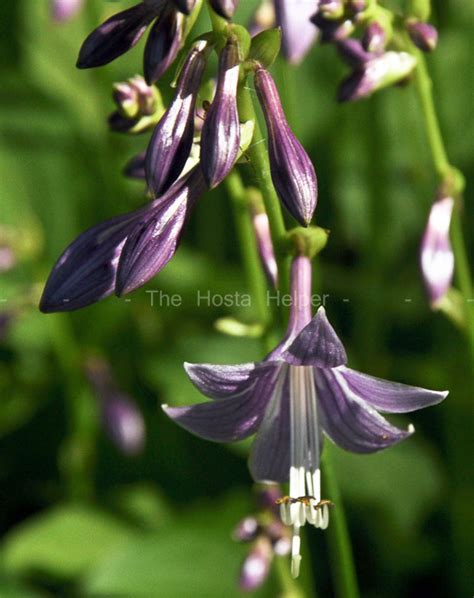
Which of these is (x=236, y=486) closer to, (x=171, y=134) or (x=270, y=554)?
(x=270, y=554)

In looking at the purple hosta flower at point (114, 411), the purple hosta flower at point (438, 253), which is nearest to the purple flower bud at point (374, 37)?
the purple hosta flower at point (438, 253)

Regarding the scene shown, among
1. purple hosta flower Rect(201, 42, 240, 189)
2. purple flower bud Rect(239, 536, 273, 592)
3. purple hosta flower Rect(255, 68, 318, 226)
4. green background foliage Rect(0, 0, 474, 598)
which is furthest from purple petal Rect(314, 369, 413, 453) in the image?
green background foliage Rect(0, 0, 474, 598)

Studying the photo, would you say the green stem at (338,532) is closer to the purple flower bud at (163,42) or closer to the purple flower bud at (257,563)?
the purple flower bud at (257,563)

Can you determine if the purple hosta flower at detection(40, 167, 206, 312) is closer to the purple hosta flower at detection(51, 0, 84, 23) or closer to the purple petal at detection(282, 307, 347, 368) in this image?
the purple petal at detection(282, 307, 347, 368)

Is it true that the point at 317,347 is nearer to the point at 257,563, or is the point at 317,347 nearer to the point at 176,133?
the point at 176,133

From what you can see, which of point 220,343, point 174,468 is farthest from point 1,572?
point 220,343

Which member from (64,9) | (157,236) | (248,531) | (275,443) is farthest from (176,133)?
(64,9)
